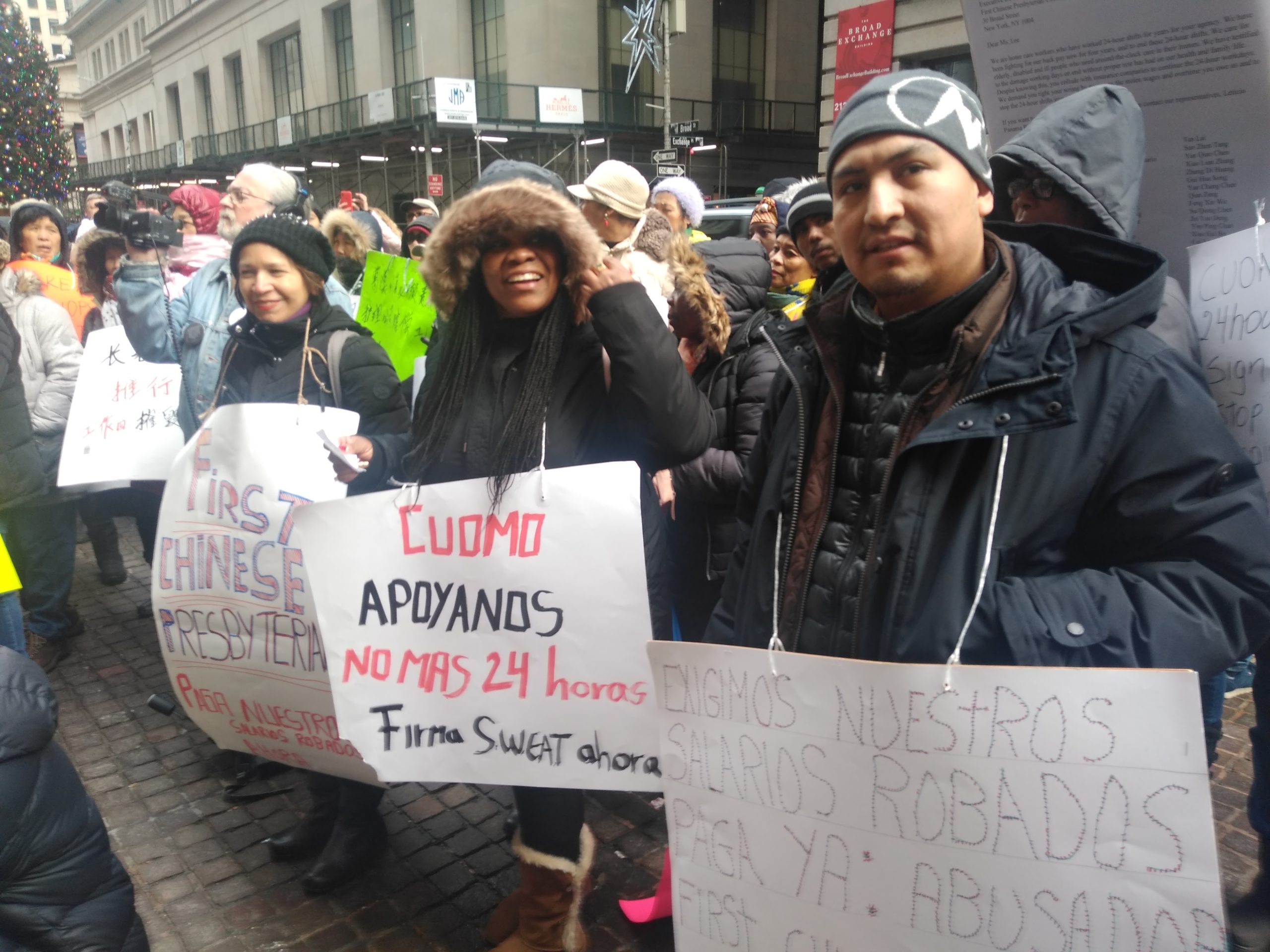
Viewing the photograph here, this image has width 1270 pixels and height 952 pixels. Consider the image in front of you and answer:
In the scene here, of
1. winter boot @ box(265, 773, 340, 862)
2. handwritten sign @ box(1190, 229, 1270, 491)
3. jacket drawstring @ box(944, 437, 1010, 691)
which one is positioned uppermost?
handwritten sign @ box(1190, 229, 1270, 491)

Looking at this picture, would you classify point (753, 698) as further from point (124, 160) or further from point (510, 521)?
point (124, 160)

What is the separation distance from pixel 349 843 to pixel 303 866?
26 cm

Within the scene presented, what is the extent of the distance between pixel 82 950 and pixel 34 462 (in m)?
3.12

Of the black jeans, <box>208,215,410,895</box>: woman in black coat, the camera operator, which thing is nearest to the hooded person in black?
the black jeans

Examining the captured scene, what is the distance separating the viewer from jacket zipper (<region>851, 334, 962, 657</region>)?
1.39 meters

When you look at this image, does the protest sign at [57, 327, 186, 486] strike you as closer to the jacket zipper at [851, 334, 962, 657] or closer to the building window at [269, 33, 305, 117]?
the jacket zipper at [851, 334, 962, 657]

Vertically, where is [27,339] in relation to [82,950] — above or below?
above

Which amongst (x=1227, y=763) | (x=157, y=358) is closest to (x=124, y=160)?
(x=157, y=358)

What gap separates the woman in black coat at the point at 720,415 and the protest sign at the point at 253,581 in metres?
1.16

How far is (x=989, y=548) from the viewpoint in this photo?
1.27 m

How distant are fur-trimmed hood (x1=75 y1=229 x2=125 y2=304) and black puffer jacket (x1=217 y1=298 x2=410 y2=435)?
8.01 ft

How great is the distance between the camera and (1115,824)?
1.10m

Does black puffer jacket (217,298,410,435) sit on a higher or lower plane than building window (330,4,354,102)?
lower

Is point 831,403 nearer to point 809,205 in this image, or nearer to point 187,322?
point 809,205
